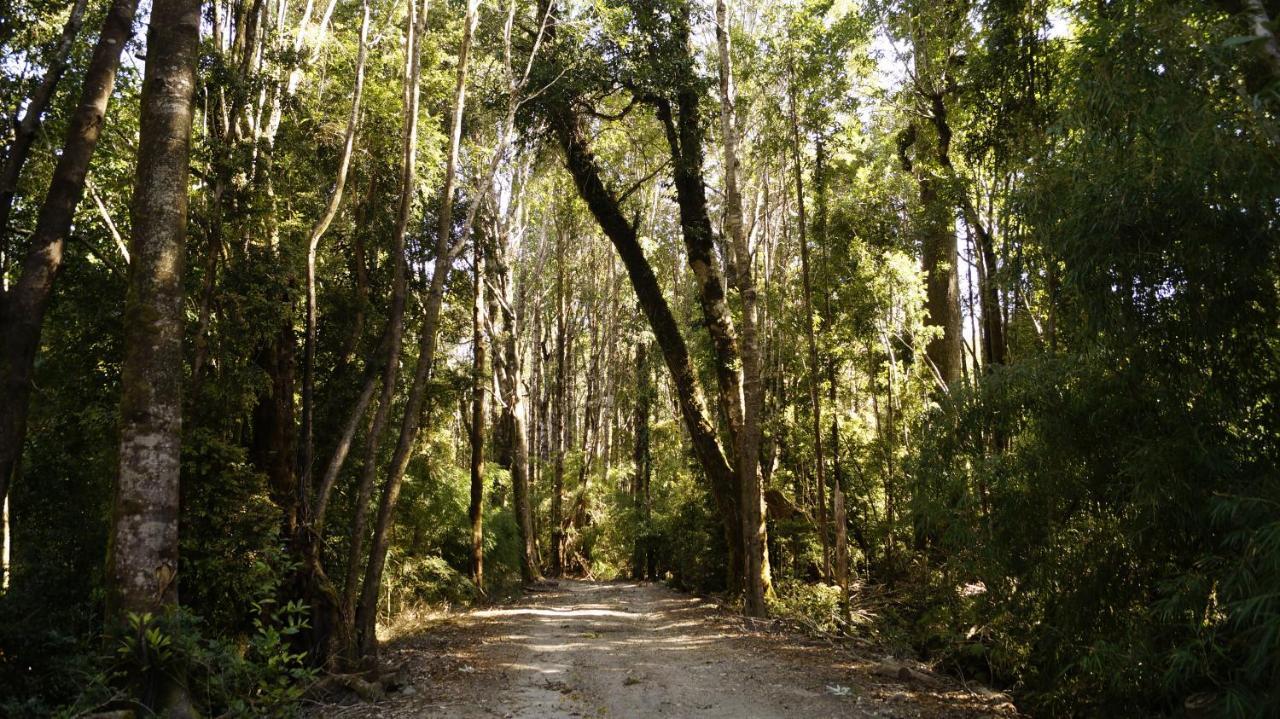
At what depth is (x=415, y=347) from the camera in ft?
39.1

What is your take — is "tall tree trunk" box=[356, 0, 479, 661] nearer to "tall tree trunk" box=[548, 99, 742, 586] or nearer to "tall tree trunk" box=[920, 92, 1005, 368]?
"tall tree trunk" box=[548, 99, 742, 586]

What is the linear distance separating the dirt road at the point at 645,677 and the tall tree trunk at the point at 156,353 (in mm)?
2060

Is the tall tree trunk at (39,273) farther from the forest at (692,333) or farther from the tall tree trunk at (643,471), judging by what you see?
the tall tree trunk at (643,471)

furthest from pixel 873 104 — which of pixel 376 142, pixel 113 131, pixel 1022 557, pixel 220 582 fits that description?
pixel 220 582

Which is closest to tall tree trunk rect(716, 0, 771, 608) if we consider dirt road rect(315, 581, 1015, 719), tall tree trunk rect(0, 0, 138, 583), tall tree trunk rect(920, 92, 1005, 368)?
A: dirt road rect(315, 581, 1015, 719)

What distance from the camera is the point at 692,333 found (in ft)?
61.7

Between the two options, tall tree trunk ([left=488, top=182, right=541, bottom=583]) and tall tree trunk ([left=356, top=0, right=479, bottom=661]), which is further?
→ tall tree trunk ([left=488, top=182, right=541, bottom=583])

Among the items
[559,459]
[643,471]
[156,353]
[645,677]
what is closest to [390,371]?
[156,353]

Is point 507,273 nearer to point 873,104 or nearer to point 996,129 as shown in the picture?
point 873,104

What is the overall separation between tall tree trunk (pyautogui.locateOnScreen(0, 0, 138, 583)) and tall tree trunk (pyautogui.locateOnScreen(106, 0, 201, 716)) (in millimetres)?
657

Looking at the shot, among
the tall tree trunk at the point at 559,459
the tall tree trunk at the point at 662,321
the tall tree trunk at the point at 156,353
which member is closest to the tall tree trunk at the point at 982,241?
the tall tree trunk at the point at 662,321

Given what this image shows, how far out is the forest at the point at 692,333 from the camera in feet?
14.6

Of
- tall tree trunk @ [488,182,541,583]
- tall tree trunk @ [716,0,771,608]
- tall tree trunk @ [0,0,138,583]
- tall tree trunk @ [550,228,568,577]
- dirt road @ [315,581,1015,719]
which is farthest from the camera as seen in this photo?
tall tree trunk @ [550,228,568,577]

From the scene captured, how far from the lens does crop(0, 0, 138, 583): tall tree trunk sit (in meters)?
5.29
